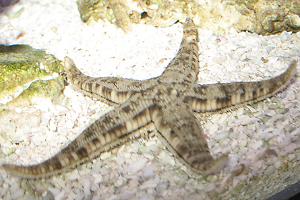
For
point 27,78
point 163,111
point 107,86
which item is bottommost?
point 27,78

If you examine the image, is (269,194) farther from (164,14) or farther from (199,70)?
(164,14)

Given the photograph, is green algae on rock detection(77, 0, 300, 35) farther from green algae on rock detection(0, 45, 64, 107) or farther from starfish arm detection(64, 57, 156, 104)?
starfish arm detection(64, 57, 156, 104)

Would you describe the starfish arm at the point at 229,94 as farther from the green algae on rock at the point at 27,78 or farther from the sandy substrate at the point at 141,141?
the green algae on rock at the point at 27,78

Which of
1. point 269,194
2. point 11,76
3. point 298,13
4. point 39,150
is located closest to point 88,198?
point 39,150

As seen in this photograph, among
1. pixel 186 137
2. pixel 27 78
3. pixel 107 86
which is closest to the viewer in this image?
pixel 186 137

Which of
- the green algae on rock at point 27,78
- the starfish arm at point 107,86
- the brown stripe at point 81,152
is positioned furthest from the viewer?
the green algae on rock at point 27,78

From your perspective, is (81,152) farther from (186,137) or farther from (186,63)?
(186,63)

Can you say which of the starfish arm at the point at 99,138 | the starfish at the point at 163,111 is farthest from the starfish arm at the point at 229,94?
the starfish arm at the point at 99,138

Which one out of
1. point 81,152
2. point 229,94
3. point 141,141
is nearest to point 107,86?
point 141,141
